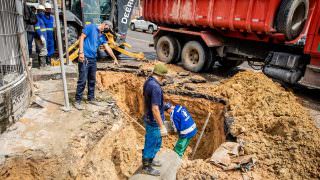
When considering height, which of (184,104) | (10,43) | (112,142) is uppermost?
(10,43)

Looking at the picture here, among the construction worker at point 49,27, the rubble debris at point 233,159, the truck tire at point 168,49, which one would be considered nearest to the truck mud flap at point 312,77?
the rubble debris at point 233,159

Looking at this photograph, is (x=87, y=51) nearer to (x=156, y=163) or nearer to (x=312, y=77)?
(x=156, y=163)

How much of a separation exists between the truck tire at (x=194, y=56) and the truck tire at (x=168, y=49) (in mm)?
386

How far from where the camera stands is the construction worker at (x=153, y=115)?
3.74 meters

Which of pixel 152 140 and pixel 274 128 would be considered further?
pixel 274 128

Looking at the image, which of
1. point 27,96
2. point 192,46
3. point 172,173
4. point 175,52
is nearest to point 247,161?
point 172,173

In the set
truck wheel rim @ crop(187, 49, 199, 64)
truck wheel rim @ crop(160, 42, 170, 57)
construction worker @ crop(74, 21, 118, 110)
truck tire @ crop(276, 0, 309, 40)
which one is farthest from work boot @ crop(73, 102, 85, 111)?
truck wheel rim @ crop(160, 42, 170, 57)

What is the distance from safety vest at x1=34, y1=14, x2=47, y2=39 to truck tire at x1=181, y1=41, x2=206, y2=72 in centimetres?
437

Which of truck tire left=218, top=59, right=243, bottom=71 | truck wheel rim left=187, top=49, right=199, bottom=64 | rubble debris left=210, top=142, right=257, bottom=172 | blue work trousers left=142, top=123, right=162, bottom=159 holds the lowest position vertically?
rubble debris left=210, top=142, right=257, bottom=172

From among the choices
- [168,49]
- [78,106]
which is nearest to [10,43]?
[78,106]

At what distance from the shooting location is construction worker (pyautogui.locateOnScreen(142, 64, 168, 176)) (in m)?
3.74

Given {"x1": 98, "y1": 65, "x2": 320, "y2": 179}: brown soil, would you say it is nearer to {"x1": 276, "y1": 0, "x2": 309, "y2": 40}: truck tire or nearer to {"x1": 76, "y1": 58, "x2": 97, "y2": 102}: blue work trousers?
{"x1": 276, "y1": 0, "x2": 309, "y2": 40}: truck tire

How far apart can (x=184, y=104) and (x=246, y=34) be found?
2717mm

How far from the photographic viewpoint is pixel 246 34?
7578mm
